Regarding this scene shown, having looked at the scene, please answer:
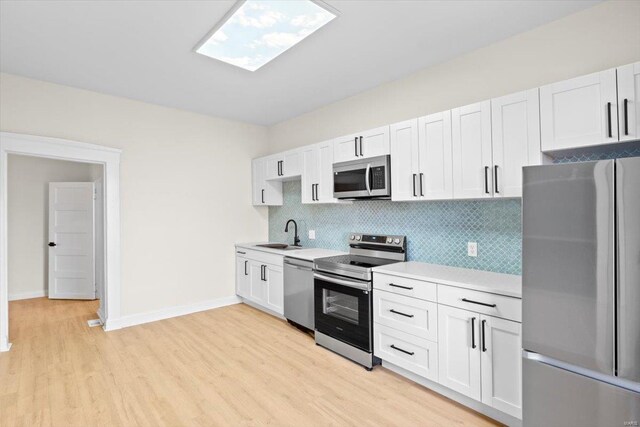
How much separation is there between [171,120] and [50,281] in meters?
3.62

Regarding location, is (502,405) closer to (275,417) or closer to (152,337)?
(275,417)

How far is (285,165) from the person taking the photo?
4539 mm

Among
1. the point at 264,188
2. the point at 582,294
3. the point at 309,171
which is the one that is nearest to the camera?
the point at 582,294

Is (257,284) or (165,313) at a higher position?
(257,284)

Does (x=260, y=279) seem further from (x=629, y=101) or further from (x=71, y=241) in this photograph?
(x=629, y=101)

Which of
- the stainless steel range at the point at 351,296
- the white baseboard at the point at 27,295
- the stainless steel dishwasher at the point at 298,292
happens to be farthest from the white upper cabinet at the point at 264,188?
the white baseboard at the point at 27,295

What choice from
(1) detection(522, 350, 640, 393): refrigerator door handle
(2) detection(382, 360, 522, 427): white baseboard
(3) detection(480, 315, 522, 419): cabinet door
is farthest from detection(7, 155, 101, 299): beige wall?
(1) detection(522, 350, 640, 393): refrigerator door handle

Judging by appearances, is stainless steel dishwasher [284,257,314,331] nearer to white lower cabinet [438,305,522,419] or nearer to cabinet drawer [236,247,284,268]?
cabinet drawer [236,247,284,268]

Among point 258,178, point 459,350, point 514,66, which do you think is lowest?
point 459,350

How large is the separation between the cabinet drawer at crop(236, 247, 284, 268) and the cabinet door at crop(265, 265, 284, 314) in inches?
3.1

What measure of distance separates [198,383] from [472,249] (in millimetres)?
2590

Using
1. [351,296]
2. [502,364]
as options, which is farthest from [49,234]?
[502,364]

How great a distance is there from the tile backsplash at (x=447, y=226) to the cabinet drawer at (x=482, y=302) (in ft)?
1.90

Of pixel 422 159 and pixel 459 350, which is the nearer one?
pixel 459 350
